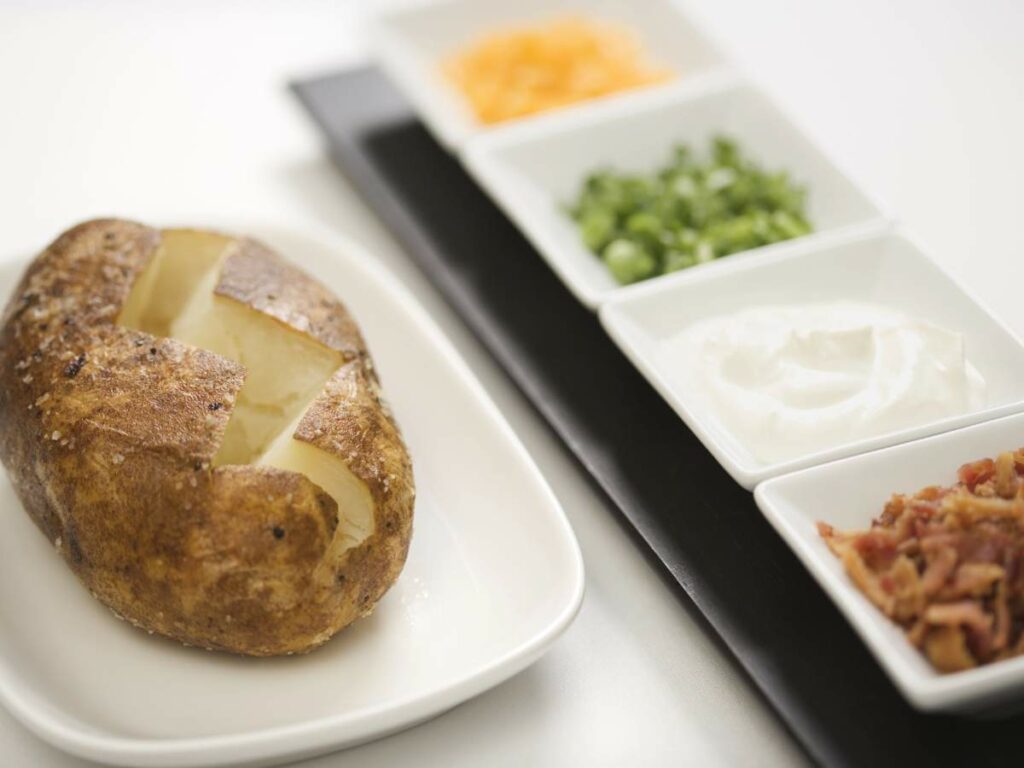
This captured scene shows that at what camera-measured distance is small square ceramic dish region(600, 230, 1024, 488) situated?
234 centimetres

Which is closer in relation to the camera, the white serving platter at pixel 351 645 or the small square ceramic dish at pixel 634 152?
the white serving platter at pixel 351 645

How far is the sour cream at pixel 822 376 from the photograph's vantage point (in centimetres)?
223

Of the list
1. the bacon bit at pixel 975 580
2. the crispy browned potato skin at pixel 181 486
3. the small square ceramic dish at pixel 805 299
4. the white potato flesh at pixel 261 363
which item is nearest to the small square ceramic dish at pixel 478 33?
the small square ceramic dish at pixel 805 299

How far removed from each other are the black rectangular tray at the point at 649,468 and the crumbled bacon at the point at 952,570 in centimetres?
15

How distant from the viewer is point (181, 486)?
1869mm

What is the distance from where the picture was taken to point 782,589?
2088 millimetres

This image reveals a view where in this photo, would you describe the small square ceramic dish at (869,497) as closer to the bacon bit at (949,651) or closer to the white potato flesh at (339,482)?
the bacon bit at (949,651)

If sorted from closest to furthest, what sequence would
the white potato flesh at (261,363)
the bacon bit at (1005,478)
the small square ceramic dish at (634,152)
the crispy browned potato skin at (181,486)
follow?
the crispy browned potato skin at (181,486) → the bacon bit at (1005,478) → the white potato flesh at (261,363) → the small square ceramic dish at (634,152)

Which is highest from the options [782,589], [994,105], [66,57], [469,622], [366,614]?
[66,57]

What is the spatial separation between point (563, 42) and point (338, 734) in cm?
237

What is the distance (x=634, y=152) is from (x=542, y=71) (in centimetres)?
43

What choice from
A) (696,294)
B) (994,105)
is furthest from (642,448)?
(994,105)

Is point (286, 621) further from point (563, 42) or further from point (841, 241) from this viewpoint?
point (563, 42)

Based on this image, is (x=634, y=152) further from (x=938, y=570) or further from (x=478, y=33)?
(x=938, y=570)
